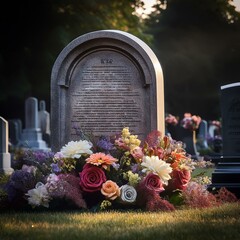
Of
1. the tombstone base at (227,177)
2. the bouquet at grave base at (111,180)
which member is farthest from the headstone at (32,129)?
the bouquet at grave base at (111,180)

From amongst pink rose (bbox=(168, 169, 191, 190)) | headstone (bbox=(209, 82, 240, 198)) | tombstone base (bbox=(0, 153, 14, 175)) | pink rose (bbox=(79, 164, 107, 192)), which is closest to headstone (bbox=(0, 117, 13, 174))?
tombstone base (bbox=(0, 153, 14, 175))

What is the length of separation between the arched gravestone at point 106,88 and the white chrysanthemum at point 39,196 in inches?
93.5

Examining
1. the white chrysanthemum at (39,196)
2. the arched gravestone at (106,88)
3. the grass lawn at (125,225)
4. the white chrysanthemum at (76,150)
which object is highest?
the arched gravestone at (106,88)

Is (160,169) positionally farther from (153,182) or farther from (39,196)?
(39,196)

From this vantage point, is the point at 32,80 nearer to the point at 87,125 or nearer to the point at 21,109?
the point at 21,109

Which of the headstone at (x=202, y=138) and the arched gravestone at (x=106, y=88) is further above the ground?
the arched gravestone at (x=106, y=88)

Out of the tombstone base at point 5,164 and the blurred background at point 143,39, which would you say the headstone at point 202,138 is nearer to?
the blurred background at point 143,39

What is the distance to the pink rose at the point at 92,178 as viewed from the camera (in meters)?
8.23

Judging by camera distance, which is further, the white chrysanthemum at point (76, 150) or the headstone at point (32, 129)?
the headstone at point (32, 129)

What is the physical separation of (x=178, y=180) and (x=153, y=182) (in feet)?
1.63

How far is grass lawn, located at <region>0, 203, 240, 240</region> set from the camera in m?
6.11

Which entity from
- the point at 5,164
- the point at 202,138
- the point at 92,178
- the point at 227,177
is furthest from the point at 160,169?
the point at 202,138

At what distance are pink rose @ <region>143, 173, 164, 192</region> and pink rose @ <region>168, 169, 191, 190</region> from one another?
406 mm

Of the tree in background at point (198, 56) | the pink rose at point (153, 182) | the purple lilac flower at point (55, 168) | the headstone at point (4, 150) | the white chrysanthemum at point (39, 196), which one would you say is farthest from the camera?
the tree in background at point (198, 56)
